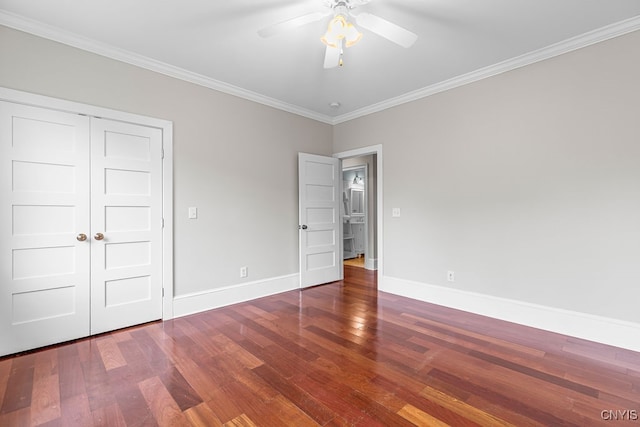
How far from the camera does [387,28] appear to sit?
2049mm

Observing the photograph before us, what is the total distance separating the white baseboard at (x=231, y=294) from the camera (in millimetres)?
3283

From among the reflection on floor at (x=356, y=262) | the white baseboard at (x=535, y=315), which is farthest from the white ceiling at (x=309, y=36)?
the reflection on floor at (x=356, y=262)

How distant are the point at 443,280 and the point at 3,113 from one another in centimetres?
452

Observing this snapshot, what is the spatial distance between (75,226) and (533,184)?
4.35m

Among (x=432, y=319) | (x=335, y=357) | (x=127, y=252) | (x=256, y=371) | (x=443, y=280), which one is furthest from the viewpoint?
(x=443, y=280)

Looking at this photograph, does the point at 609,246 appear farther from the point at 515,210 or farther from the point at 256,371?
the point at 256,371

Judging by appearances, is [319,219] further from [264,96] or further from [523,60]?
[523,60]

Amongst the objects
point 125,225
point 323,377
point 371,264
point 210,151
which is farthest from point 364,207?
point 323,377

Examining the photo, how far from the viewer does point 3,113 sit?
2.35m

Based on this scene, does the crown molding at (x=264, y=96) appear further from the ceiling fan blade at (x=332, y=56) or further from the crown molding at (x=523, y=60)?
the ceiling fan blade at (x=332, y=56)

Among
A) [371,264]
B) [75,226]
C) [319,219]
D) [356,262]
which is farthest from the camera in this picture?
[356,262]

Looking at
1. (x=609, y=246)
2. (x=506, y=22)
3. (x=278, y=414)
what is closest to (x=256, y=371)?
(x=278, y=414)

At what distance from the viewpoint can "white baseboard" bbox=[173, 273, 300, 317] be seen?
3.28 metres

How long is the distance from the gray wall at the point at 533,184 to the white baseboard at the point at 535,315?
71mm
